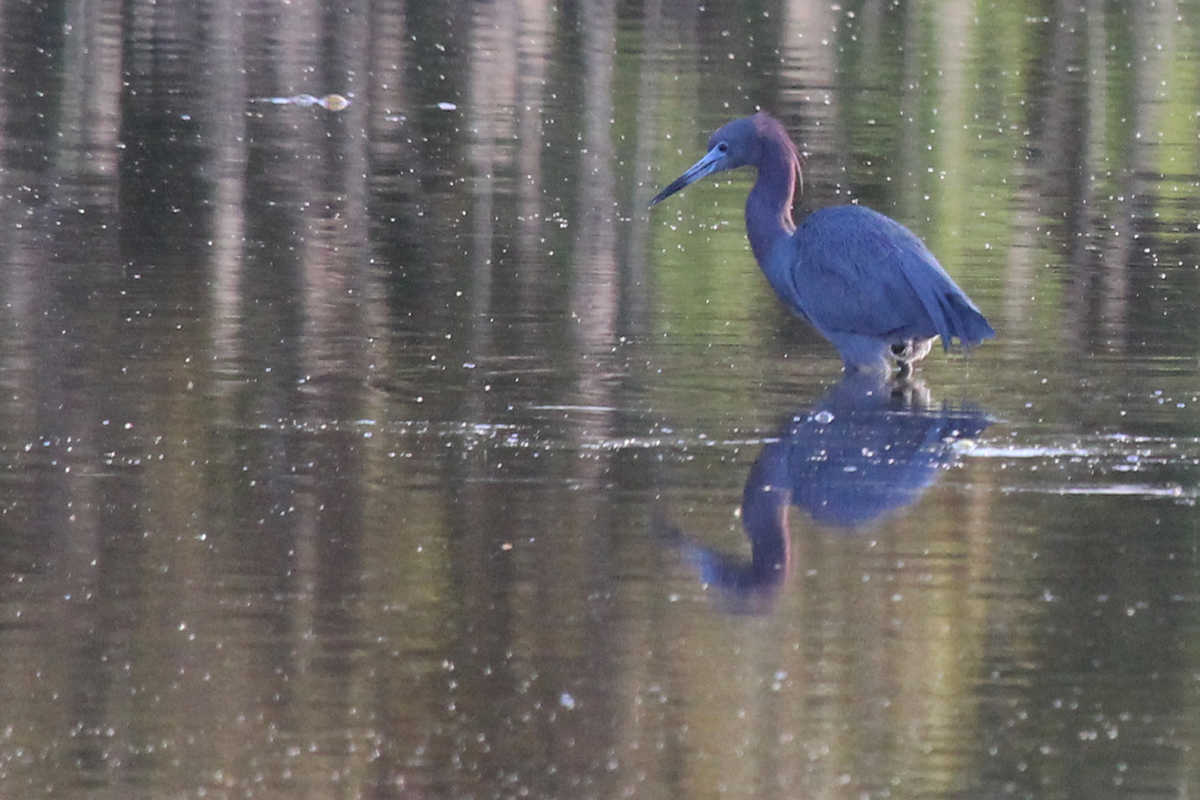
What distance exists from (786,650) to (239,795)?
1.60m

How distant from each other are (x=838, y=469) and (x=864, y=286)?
1.81 metres

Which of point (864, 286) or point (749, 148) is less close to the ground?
point (749, 148)

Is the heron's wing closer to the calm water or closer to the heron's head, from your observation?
the calm water

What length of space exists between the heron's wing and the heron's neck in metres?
0.33

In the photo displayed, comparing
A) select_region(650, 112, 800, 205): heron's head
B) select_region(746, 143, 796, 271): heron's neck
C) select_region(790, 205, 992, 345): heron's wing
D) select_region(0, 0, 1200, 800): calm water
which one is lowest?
select_region(0, 0, 1200, 800): calm water

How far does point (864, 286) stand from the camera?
969 centimetres

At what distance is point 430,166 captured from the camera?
15555mm

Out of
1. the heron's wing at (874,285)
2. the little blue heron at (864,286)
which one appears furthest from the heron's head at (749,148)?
the heron's wing at (874,285)

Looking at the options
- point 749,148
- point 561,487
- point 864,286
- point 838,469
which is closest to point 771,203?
point 749,148

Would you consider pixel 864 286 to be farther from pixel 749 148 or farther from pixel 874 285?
pixel 749 148

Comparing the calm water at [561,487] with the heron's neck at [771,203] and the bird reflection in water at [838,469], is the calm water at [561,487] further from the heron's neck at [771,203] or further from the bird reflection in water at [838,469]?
the heron's neck at [771,203]

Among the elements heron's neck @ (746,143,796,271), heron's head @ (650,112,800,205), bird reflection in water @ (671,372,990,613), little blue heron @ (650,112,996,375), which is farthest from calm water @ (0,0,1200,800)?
heron's head @ (650,112,800,205)

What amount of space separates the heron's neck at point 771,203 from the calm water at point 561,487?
432 millimetres

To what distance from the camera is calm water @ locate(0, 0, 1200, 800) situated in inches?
220
